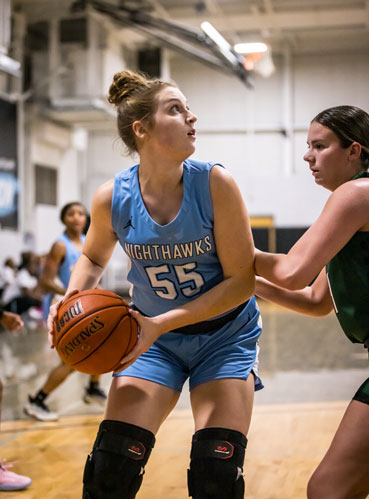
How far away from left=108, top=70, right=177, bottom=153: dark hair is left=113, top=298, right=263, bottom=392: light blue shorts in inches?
30.6

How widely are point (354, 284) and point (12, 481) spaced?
2.36 metres

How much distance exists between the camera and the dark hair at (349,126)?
238 centimetres

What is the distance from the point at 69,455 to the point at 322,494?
250 cm

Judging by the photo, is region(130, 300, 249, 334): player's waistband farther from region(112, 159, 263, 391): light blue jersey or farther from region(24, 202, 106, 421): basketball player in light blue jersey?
region(24, 202, 106, 421): basketball player in light blue jersey

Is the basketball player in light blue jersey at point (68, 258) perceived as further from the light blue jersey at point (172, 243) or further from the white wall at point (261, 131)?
the white wall at point (261, 131)

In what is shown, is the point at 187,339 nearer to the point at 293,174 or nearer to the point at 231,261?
the point at 231,261

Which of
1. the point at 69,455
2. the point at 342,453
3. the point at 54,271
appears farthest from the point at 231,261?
the point at 54,271

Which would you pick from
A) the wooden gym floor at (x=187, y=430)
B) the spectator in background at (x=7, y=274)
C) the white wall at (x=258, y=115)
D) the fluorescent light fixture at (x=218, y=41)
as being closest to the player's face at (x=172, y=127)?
the wooden gym floor at (x=187, y=430)

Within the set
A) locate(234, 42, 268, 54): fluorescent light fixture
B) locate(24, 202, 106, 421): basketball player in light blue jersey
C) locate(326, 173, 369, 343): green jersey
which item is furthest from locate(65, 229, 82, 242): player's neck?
locate(234, 42, 268, 54): fluorescent light fixture

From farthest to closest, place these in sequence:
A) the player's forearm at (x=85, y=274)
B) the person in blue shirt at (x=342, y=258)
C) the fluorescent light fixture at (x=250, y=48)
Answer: the fluorescent light fixture at (x=250, y=48) → the player's forearm at (x=85, y=274) → the person in blue shirt at (x=342, y=258)

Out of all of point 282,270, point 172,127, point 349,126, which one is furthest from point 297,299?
point 172,127

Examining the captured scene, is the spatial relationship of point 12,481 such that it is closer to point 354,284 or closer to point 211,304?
point 211,304

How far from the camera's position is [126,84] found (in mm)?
2615

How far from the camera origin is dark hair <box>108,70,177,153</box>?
2537 millimetres
